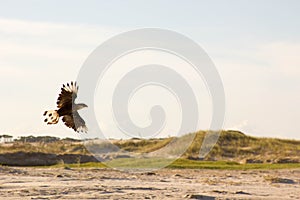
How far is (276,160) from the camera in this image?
4247cm

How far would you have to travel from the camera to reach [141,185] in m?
23.0

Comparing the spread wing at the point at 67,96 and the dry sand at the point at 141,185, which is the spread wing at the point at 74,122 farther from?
the dry sand at the point at 141,185

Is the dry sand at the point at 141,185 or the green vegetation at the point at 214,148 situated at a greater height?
the green vegetation at the point at 214,148

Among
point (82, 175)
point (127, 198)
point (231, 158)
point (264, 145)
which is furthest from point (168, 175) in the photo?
point (264, 145)

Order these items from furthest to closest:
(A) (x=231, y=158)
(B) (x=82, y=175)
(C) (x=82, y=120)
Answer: (A) (x=231, y=158)
(B) (x=82, y=175)
(C) (x=82, y=120)

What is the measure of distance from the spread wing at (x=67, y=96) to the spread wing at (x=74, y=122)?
27 centimetres

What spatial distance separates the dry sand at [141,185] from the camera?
772 inches

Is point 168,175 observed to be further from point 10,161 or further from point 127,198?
point 10,161

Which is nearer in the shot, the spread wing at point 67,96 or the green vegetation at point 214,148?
the spread wing at point 67,96

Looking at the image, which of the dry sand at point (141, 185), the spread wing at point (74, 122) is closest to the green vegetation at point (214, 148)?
the dry sand at point (141, 185)

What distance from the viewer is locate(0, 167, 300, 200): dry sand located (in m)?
19.6

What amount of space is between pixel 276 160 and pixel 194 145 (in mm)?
7924

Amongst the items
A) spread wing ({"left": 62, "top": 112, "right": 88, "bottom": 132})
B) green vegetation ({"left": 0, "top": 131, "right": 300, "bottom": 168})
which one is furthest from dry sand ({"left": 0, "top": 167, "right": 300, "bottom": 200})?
green vegetation ({"left": 0, "top": 131, "right": 300, "bottom": 168})

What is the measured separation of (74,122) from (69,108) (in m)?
0.30
